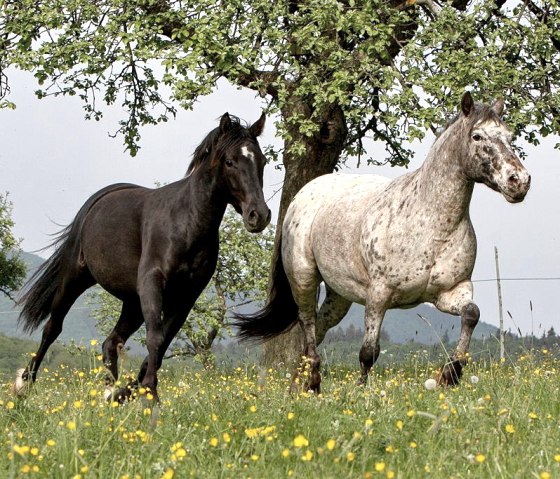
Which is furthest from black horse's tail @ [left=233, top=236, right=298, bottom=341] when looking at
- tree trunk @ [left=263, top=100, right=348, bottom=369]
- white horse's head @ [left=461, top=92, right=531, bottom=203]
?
tree trunk @ [left=263, top=100, right=348, bottom=369]

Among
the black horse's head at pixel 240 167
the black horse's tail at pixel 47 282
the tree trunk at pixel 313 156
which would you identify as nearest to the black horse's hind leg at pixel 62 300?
the black horse's tail at pixel 47 282

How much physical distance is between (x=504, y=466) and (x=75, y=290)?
8.02 meters

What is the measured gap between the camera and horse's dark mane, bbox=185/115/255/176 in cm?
984

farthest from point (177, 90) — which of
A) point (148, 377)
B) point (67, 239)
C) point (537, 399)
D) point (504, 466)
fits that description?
point (504, 466)

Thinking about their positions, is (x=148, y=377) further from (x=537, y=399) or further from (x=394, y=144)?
(x=394, y=144)

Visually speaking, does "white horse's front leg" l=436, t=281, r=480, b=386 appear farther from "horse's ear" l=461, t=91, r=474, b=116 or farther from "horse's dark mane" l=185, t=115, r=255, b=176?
"horse's dark mane" l=185, t=115, r=255, b=176

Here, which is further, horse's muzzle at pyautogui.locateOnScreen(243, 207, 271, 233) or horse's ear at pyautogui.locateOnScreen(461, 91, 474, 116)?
horse's ear at pyautogui.locateOnScreen(461, 91, 474, 116)

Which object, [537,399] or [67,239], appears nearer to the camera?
[537,399]

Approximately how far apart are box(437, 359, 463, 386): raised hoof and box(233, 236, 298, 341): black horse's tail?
3933 millimetres

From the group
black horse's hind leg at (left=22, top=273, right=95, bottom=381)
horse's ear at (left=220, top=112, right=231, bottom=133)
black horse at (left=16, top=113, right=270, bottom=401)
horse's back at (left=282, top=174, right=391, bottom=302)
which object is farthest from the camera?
black horse's hind leg at (left=22, top=273, right=95, bottom=381)

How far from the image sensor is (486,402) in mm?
6996

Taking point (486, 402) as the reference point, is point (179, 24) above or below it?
above

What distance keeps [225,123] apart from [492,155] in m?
2.88

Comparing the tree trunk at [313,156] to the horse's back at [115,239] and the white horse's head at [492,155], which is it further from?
the white horse's head at [492,155]
